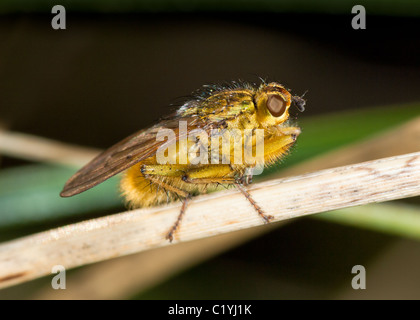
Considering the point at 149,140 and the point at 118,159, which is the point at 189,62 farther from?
the point at 118,159

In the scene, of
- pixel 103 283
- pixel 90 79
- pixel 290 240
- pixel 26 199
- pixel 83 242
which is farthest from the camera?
pixel 90 79

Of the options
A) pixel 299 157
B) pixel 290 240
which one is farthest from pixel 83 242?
pixel 290 240

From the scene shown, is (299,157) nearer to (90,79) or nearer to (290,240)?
(290,240)

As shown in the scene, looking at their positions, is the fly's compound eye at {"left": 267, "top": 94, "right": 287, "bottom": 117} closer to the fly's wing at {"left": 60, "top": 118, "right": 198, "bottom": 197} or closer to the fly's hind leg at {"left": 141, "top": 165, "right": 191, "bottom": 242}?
the fly's wing at {"left": 60, "top": 118, "right": 198, "bottom": 197}

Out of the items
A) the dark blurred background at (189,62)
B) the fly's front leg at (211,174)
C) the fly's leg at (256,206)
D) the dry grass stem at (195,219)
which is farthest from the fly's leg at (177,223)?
the dark blurred background at (189,62)

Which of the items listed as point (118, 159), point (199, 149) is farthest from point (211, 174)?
point (118, 159)

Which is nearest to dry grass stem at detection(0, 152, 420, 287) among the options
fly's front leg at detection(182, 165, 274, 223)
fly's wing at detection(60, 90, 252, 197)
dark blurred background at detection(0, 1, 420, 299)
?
fly's front leg at detection(182, 165, 274, 223)
